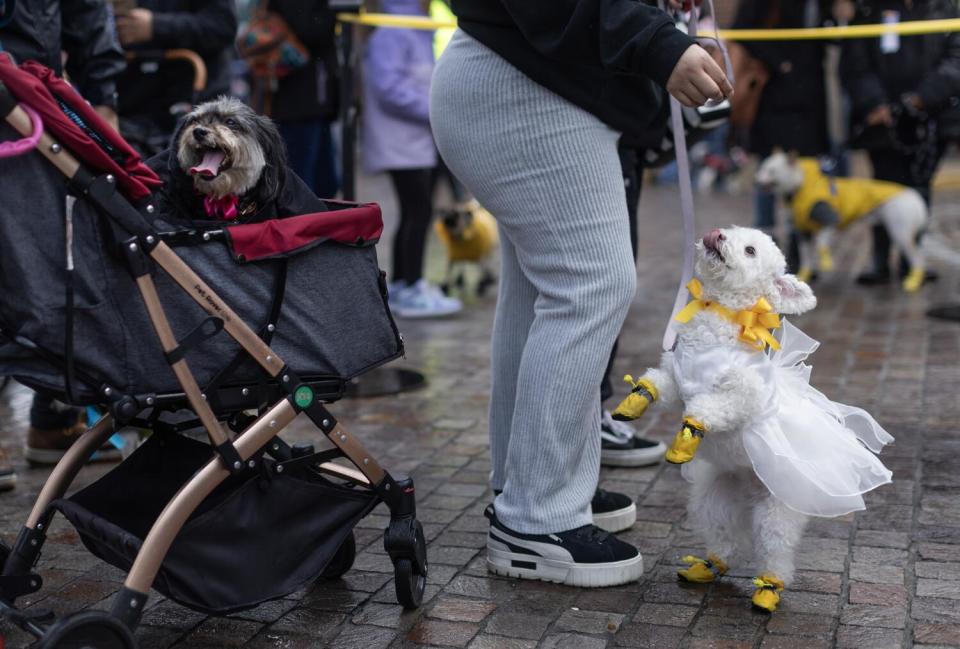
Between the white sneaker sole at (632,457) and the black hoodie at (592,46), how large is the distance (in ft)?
4.74

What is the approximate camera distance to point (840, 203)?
8.07 m

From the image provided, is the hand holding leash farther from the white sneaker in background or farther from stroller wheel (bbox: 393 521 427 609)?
the white sneaker in background

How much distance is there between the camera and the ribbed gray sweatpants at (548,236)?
3.14 m

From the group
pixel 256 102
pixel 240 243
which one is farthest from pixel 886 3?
pixel 240 243

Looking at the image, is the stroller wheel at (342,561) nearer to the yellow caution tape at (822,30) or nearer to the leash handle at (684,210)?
the leash handle at (684,210)

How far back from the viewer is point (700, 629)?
303cm

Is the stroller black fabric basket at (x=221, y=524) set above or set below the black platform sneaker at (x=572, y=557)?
above

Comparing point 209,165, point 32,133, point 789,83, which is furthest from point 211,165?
Result: point 789,83

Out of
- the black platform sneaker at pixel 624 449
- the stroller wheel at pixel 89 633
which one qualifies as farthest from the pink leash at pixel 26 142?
the black platform sneaker at pixel 624 449

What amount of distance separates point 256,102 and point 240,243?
13.1 ft

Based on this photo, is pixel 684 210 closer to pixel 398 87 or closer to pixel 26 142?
pixel 26 142

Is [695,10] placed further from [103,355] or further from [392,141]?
[392,141]

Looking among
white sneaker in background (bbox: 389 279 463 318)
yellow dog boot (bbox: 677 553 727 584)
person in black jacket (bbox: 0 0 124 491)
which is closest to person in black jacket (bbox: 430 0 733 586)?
yellow dog boot (bbox: 677 553 727 584)

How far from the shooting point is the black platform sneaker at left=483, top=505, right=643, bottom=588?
3264 mm
